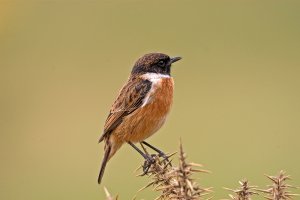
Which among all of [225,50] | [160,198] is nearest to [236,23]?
[225,50]

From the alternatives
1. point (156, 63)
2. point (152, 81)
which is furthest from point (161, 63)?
point (152, 81)

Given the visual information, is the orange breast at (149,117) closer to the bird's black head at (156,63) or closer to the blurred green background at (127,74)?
the bird's black head at (156,63)

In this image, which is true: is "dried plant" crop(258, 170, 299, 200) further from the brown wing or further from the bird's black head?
the bird's black head

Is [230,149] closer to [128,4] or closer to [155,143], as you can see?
[155,143]

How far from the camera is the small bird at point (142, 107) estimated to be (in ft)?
21.2

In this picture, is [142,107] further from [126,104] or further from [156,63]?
[156,63]

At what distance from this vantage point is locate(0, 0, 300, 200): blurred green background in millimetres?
12383

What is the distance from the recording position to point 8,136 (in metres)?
14.7

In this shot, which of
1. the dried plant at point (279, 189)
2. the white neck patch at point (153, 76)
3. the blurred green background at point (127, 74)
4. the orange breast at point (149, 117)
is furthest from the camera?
the blurred green background at point (127, 74)

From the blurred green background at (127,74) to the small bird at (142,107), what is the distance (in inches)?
147

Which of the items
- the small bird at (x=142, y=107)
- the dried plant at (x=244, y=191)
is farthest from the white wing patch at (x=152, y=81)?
the dried plant at (x=244, y=191)

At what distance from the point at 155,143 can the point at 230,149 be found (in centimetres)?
125

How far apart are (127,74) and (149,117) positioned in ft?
32.9

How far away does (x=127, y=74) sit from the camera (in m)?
16.4
